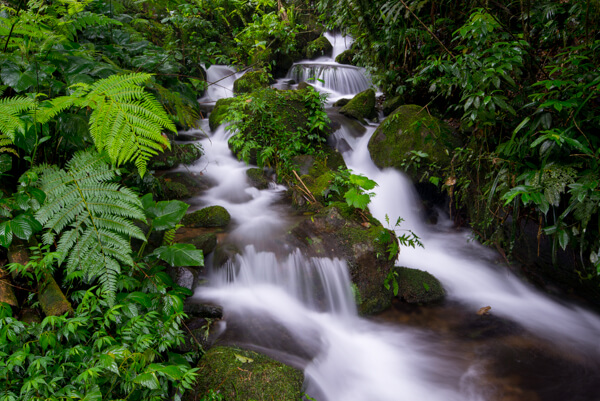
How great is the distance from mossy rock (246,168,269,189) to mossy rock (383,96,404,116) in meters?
3.23

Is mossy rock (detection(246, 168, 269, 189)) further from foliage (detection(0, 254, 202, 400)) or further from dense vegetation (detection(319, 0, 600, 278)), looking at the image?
foliage (detection(0, 254, 202, 400))

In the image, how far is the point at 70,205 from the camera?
6.38 feet

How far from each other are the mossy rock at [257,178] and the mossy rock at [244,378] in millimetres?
3307

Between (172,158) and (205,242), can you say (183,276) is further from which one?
(172,158)

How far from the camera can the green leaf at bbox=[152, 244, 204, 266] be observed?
226cm

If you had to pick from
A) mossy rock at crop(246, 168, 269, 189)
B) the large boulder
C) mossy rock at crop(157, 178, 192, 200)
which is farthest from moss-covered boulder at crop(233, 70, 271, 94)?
the large boulder

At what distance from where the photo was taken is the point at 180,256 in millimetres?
2293

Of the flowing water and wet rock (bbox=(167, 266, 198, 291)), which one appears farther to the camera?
wet rock (bbox=(167, 266, 198, 291))

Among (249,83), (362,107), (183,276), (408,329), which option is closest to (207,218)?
(183,276)

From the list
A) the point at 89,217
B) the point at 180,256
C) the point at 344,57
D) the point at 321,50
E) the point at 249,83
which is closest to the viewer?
the point at 89,217

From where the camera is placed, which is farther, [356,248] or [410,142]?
[410,142]

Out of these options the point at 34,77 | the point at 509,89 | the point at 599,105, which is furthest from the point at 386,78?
the point at 34,77

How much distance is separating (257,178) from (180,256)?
3202mm

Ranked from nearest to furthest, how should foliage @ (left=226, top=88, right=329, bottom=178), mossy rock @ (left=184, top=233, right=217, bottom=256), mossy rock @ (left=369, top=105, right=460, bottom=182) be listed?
mossy rock @ (left=184, top=233, right=217, bottom=256) → mossy rock @ (left=369, top=105, right=460, bottom=182) → foliage @ (left=226, top=88, right=329, bottom=178)
